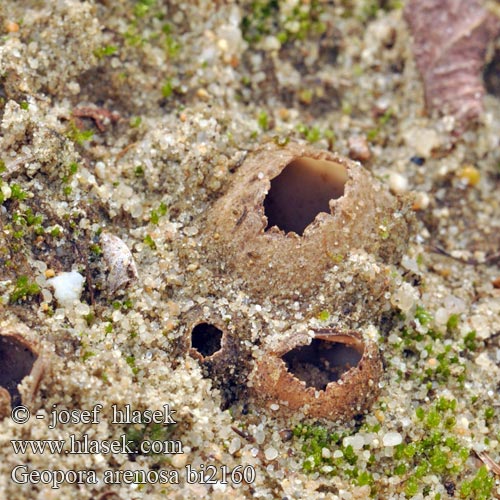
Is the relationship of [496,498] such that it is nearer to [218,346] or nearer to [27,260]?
[218,346]

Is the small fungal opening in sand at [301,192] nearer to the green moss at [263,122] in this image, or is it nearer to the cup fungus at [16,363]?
the green moss at [263,122]

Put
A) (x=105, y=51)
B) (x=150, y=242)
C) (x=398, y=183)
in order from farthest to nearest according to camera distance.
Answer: (x=398, y=183), (x=105, y=51), (x=150, y=242)

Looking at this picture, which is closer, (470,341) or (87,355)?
(87,355)

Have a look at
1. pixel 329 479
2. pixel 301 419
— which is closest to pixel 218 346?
pixel 301 419

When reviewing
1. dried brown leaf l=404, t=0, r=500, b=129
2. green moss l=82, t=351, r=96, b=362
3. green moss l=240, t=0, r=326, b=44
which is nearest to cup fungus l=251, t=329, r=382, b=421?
green moss l=82, t=351, r=96, b=362

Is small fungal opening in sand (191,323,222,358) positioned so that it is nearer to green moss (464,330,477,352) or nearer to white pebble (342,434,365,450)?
white pebble (342,434,365,450)

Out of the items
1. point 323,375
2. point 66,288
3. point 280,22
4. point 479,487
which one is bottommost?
point 479,487

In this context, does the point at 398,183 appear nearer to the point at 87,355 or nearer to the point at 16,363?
the point at 87,355

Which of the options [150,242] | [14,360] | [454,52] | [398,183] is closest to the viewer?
[14,360]

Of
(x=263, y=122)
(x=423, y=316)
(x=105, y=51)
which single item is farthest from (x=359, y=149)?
(x=105, y=51)
